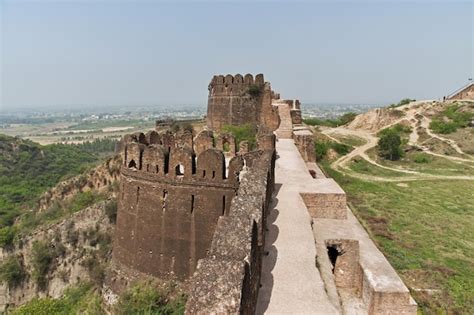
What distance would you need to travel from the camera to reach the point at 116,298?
518 inches

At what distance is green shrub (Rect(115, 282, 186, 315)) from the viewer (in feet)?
33.8

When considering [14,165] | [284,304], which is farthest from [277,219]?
[14,165]

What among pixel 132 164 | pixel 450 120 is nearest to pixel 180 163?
pixel 132 164

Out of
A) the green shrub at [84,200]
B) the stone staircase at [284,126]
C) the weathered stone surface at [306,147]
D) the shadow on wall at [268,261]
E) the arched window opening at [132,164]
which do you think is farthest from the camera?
the green shrub at [84,200]

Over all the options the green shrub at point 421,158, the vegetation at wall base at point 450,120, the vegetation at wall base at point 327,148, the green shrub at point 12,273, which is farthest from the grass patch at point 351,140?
the green shrub at point 12,273

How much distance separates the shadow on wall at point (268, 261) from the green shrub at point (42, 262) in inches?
699

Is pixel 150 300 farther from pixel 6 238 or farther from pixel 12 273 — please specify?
pixel 6 238

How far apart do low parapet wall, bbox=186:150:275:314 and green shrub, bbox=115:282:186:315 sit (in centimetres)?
396

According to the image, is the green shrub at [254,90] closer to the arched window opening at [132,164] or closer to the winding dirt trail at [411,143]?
the winding dirt trail at [411,143]

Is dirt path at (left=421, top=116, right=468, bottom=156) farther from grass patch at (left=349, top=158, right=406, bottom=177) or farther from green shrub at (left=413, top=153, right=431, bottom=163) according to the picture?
grass patch at (left=349, top=158, right=406, bottom=177)

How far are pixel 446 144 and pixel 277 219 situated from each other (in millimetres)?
31232

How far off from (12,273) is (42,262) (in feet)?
8.61

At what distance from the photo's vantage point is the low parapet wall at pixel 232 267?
480 centimetres

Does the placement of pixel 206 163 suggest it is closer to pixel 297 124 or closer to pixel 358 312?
pixel 358 312
